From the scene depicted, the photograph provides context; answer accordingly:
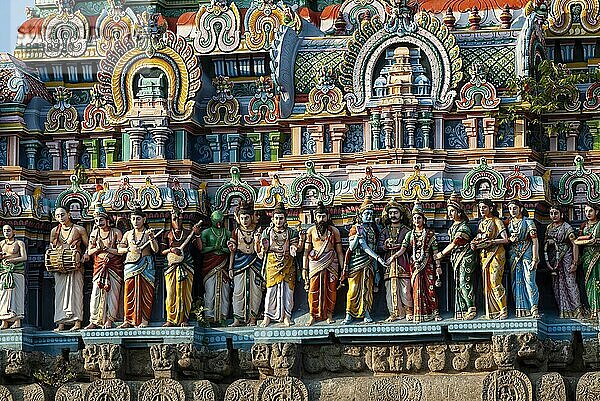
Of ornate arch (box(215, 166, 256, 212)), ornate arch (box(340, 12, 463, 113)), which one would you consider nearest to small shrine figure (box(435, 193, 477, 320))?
ornate arch (box(340, 12, 463, 113))

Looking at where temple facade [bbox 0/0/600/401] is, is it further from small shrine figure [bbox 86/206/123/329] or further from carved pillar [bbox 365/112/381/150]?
small shrine figure [bbox 86/206/123/329]

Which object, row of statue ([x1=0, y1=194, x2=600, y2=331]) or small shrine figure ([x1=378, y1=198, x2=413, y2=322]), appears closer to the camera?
row of statue ([x1=0, y1=194, x2=600, y2=331])

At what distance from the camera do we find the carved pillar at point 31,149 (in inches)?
1002

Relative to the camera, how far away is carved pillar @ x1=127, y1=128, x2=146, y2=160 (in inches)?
977

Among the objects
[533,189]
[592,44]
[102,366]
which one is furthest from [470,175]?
[102,366]

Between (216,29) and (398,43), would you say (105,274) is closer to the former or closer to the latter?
(216,29)

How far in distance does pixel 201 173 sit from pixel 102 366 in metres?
2.38

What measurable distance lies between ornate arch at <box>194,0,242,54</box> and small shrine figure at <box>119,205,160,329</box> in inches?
84.0

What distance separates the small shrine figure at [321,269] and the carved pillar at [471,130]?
1.69 m

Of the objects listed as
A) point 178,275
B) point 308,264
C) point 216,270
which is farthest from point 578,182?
point 178,275

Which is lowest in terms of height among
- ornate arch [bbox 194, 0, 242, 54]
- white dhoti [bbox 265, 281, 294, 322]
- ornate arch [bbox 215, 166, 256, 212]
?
white dhoti [bbox 265, 281, 294, 322]

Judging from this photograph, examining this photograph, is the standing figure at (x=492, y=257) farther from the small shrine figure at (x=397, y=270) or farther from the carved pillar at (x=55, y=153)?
the carved pillar at (x=55, y=153)

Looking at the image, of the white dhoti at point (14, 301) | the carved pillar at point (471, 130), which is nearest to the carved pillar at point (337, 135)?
the carved pillar at point (471, 130)

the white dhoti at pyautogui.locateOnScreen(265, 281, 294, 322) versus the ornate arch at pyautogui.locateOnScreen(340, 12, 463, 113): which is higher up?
the ornate arch at pyautogui.locateOnScreen(340, 12, 463, 113)
